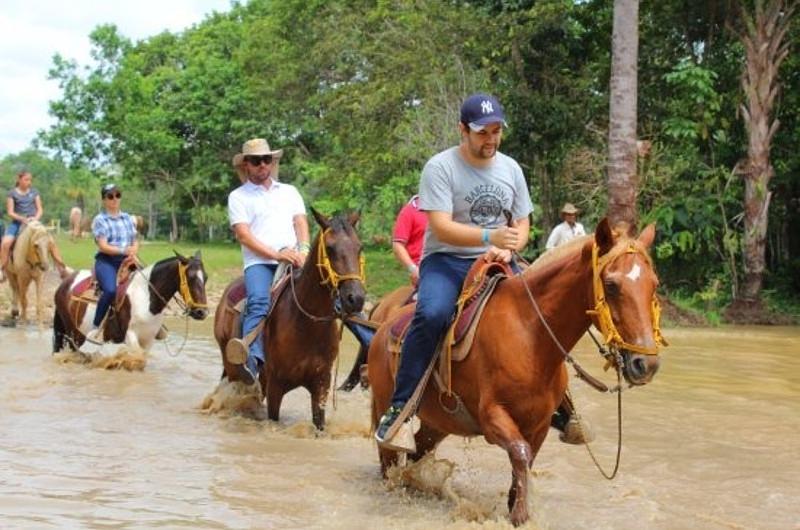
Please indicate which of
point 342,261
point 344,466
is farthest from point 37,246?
point 344,466

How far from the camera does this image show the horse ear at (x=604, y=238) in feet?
17.4

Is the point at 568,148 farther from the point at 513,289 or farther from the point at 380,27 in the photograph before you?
the point at 513,289

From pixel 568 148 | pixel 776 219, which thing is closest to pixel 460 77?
pixel 568 148

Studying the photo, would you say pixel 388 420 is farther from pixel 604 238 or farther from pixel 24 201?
pixel 24 201

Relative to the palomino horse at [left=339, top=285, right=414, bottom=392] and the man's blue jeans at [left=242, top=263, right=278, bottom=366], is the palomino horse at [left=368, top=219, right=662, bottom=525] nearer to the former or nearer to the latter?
the palomino horse at [left=339, top=285, right=414, bottom=392]

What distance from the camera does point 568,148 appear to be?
82.5 feet

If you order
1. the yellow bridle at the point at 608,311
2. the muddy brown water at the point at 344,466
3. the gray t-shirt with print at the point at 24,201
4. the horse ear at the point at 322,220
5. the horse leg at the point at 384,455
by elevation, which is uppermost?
the gray t-shirt with print at the point at 24,201

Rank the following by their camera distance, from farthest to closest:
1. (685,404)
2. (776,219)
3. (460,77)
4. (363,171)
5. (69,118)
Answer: (69,118)
(363,171)
(460,77)
(776,219)
(685,404)

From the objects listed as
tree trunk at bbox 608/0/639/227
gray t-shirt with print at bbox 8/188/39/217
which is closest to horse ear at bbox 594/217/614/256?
tree trunk at bbox 608/0/639/227

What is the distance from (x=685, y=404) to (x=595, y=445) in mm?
2440

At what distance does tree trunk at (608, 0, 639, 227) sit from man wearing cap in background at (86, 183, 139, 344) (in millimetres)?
8367

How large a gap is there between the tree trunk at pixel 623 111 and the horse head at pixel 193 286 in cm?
820

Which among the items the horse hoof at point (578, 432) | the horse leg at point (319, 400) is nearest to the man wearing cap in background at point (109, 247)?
the horse leg at point (319, 400)

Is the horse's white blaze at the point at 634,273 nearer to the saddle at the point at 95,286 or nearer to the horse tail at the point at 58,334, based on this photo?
the saddle at the point at 95,286
